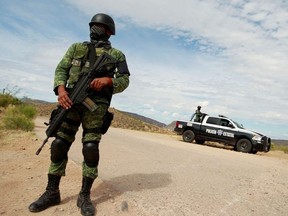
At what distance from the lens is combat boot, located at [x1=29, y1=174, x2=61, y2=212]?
4.55 meters

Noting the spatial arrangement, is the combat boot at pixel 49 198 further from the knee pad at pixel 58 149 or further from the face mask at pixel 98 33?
the face mask at pixel 98 33

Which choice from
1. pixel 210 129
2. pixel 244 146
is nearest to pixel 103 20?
pixel 244 146

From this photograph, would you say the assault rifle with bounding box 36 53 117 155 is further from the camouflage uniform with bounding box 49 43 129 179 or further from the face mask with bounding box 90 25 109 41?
the face mask with bounding box 90 25 109 41

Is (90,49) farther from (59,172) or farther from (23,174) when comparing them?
(23,174)

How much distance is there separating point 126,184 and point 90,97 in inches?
74.7

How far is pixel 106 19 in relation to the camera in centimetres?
477

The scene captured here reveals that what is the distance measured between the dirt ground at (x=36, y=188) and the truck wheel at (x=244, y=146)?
1229cm

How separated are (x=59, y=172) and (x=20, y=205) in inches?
24.5

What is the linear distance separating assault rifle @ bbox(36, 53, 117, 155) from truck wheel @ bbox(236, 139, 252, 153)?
15.2 meters

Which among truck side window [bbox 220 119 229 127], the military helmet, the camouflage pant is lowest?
the camouflage pant

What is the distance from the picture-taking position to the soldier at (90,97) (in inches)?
180

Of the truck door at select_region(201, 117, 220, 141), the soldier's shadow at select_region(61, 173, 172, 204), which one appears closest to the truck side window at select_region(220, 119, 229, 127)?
the truck door at select_region(201, 117, 220, 141)

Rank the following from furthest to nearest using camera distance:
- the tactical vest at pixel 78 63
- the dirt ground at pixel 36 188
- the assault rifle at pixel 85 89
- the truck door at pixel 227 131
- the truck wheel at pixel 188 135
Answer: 1. the truck wheel at pixel 188 135
2. the truck door at pixel 227 131
3. the tactical vest at pixel 78 63
4. the dirt ground at pixel 36 188
5. the assault rifle at pixel 85 89

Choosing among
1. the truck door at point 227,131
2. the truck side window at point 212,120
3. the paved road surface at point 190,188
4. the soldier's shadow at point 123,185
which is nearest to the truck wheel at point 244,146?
the truck door at point 227,131
